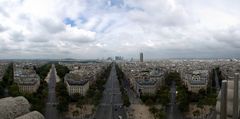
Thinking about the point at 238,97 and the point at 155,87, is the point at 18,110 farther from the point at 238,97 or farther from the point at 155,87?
the point at 155,87

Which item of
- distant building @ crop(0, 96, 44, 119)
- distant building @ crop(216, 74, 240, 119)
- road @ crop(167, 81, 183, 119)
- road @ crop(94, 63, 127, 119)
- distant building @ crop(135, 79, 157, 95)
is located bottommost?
road @ crop(94, 63, 127, 119)

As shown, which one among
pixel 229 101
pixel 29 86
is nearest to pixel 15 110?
pixel 229 101

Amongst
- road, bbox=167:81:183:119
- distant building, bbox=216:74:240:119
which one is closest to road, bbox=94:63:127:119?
road, bbox=167:81:183:119

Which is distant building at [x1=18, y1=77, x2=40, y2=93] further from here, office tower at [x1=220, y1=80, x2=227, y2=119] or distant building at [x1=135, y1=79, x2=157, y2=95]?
office tower at [x1=220, y1=80, x2=227, y2=119]

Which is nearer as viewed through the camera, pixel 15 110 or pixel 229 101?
pixel 229 101

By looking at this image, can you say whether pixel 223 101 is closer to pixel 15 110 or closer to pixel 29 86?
pixel 15 110

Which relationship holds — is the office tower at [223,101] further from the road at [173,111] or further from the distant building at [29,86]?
the distant building at [29,86]

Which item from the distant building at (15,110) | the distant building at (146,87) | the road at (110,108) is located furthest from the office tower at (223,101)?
the distant building at (146,87)

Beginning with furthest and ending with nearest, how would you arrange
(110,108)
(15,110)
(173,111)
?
(110,108) < (173,111) < (15,110)

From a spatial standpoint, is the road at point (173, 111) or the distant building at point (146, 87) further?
the distant building at point (146, 87)

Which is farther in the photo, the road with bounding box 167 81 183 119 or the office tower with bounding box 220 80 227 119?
the road with bounding box 167 81 183 119

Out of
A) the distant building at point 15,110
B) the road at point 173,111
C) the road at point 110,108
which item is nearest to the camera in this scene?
the distant building at point 15,110
